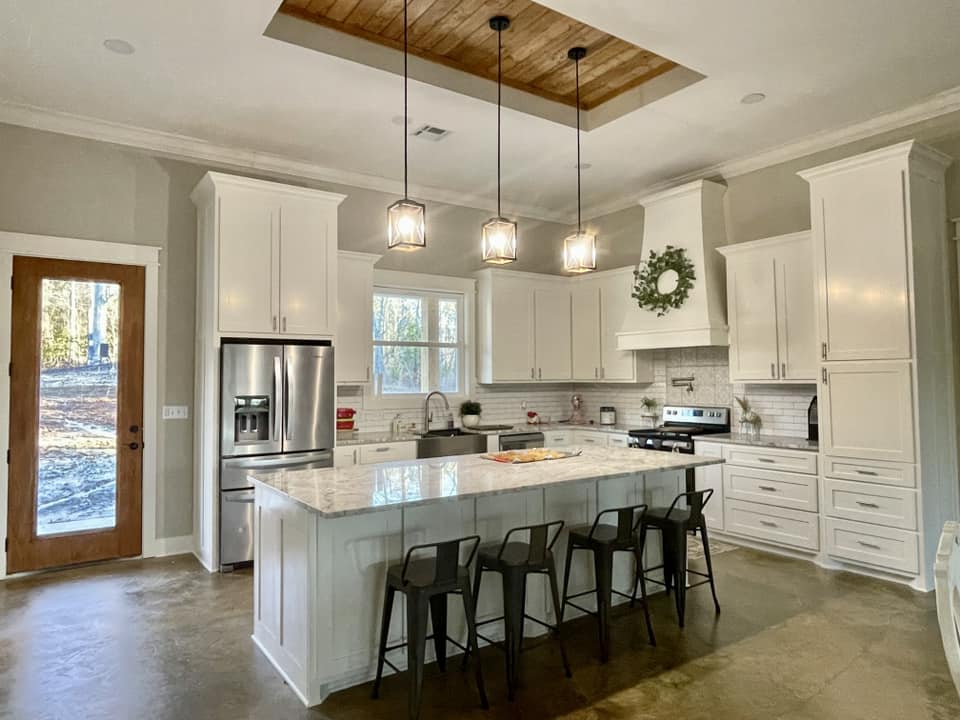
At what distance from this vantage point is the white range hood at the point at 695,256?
18.2ft

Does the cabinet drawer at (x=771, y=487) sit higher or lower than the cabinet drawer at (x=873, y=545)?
higher

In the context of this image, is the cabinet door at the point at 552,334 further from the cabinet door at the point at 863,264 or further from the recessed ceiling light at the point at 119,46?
the recessed ceiling light at the point at 119,46

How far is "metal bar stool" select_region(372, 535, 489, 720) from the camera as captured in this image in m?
2.55

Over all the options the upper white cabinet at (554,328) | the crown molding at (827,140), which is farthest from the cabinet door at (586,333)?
the crown molding at (827,140)

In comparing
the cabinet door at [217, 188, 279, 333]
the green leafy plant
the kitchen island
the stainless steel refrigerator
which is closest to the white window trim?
the green leafy plant

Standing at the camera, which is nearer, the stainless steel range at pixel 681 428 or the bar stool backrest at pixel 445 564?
the bar stool backrest at pixel 445 564

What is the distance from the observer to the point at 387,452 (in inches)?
211

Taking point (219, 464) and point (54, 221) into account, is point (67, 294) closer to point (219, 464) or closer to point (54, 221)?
point (54, 221)

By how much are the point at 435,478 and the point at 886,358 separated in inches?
124

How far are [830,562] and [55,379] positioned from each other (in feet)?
18.7

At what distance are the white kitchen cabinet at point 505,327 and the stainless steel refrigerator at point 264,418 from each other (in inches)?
77.7

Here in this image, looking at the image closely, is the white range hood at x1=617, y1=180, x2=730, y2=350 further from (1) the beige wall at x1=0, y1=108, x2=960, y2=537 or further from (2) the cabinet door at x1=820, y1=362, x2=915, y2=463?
(2) the cabinet door at x1=820, y1=362, x2=915, y2=463

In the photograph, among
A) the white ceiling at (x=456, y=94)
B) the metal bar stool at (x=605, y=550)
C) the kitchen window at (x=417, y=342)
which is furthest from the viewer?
the kitchen window at (x=417, y=342)

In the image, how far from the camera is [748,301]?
5.29m
